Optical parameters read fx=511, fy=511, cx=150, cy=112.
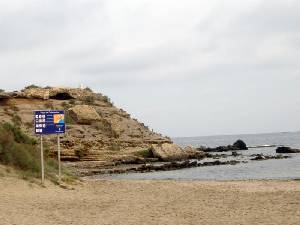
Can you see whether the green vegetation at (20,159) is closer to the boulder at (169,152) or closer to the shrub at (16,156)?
the shrub at (16,156)

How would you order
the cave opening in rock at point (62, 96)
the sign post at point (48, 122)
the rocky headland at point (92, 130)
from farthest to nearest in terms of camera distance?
the cave opening in rock at point (62, 96), the rocky headland at point (92, 130), the sign post at point (48, 122)

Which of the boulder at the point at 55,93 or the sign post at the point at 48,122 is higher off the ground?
the boulder at the point at 55,93

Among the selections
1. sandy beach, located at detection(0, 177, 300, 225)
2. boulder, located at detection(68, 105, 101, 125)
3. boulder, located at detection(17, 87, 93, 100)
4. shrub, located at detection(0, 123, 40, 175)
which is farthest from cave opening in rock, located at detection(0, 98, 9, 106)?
sandy beach, located at detection(0, 177, 300, 225)

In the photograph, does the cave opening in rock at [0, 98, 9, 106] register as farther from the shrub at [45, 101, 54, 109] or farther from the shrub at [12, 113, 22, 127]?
the shrub at [45, 101, 54, 109]

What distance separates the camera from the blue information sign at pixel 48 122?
73.8ft

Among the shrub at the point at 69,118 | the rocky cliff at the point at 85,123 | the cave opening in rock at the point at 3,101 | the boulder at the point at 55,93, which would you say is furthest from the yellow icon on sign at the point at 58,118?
the boulder at the point at 55,93

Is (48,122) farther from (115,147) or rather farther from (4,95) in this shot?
(4,95)

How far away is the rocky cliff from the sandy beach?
29.2 meters

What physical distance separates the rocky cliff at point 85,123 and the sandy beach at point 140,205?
95.7 ft

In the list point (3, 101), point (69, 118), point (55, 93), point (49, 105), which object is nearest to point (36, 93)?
point (55, 93)

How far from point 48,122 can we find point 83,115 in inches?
1554

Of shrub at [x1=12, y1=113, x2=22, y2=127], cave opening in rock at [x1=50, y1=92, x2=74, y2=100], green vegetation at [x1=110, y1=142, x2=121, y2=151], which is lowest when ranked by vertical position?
green vegetation at [x1=110, y1=142, x2=121, y2=151]

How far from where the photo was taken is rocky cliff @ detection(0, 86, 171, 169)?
179 feet

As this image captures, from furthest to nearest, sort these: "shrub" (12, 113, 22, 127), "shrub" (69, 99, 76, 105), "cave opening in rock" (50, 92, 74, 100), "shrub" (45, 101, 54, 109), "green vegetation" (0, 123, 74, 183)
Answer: "cave opening in rock" (50, 92, 74, 100)
"shrub" (69, 99, 76, 105)
"shrub" (45, 101, 54, 109)
"shrub" (12, 113, 22, 127)
"green vegetation" (0, 123, 74, 183)
